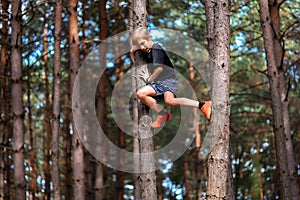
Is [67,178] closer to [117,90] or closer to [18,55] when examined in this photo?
[117,90]

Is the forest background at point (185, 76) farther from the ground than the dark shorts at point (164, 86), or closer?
farther from the ground

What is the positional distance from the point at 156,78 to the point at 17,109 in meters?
3.37

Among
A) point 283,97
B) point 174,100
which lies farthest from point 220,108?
point 283,97

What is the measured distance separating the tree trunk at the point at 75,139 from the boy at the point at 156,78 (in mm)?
2982

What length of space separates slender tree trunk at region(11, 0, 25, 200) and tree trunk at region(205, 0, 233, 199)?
4723mm

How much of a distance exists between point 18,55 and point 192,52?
655cm

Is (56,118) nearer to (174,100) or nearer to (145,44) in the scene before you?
(174,100)

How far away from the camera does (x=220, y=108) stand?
16.1 ft

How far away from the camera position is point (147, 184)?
5766mm

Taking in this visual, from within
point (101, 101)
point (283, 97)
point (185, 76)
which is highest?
point (185, 76)

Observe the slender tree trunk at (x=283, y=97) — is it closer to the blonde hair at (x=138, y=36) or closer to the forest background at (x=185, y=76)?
the forest background at (x=185, y=76)

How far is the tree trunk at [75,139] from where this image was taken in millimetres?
8867

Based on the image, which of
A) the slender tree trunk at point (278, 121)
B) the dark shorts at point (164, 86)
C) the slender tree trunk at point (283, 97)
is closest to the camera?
the dark shorts at point (164, 86)

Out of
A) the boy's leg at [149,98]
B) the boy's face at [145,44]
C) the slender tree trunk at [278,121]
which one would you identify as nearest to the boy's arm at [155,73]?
the boy's leg at [149,98]
